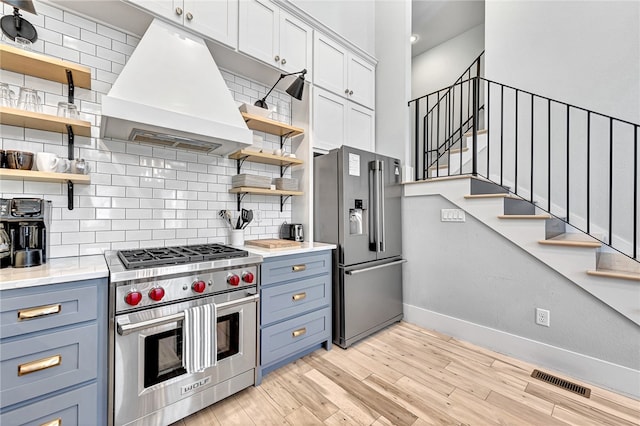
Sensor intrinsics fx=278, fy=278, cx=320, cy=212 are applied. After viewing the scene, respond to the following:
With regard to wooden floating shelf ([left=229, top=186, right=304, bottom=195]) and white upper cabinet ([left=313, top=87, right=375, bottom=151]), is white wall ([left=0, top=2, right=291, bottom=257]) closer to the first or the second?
wooden floating shelf ([left=229, top=186, right=304, bottom=195])

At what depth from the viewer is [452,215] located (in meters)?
2.78

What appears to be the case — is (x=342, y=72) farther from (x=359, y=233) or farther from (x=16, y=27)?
(x=16, y=27)

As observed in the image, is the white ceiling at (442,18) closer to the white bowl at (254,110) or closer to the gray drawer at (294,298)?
the white bowl at (254,110)

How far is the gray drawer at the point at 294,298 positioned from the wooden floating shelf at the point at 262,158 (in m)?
1.12

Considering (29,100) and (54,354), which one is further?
(29,100)

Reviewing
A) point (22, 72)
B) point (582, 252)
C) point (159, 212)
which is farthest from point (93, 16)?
point (582, 252)

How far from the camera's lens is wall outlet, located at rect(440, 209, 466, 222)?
271 centimetres

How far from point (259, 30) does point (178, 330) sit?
7.76ft

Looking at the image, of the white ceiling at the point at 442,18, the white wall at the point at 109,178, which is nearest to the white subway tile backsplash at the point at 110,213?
the white wall at the point at 109,178

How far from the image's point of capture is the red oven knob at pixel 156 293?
1.48 metres

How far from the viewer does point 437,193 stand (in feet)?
9.45

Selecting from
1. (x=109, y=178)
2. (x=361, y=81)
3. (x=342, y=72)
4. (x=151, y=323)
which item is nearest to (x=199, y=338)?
(x=151, y=323)

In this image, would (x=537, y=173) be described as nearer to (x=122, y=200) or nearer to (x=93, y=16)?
(x=122, y=200)

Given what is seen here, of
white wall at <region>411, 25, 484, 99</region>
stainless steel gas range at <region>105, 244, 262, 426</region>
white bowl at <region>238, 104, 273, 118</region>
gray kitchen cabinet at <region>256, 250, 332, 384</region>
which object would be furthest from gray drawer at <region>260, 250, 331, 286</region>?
white wall at <region>411, 25, 484, 99</region>
